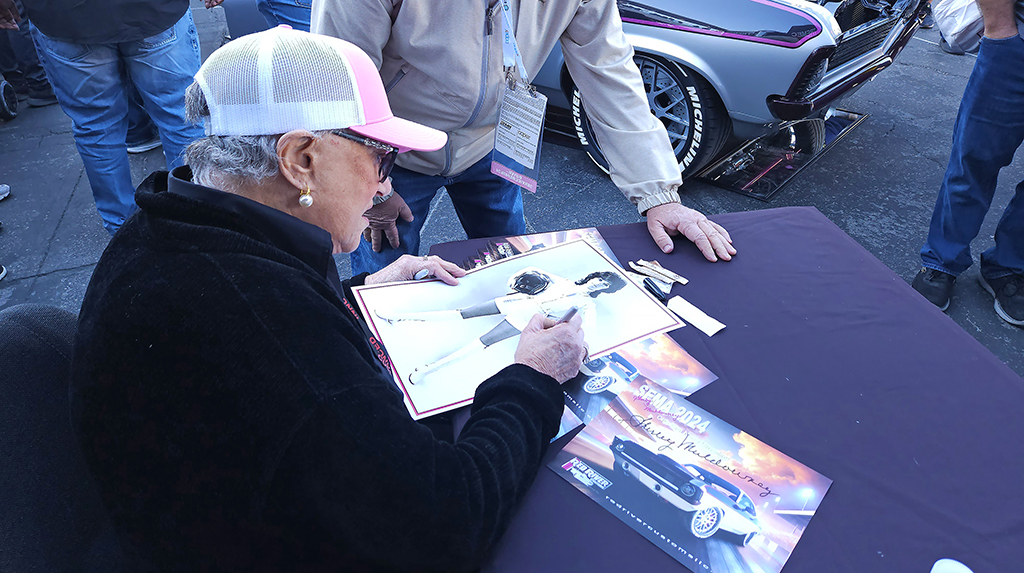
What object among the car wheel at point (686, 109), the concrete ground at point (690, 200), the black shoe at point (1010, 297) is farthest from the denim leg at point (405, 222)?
the black shoe at point (1010, 297)

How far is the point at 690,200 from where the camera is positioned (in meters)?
3.32

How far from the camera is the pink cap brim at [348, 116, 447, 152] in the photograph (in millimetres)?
895

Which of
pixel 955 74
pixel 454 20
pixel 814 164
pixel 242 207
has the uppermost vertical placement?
pixel 454 20

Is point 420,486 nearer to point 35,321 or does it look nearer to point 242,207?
point 242,207

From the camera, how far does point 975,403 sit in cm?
101

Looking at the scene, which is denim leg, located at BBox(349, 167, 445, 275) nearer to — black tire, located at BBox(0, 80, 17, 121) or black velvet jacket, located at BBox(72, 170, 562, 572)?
black velvet jacket, located at BBox(72, 170, 562, 572)

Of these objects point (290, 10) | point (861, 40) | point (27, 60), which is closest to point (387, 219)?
point (290, 10)

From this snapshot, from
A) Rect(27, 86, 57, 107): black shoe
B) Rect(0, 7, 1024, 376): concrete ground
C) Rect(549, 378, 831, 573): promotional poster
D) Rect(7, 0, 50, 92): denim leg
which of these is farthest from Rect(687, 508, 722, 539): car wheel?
Rect(7, 0, 50, 92): denim leg

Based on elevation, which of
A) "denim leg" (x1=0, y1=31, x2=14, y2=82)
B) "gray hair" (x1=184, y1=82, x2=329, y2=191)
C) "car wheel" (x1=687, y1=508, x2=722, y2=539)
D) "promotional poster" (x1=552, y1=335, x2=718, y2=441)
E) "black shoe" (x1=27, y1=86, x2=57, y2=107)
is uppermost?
"gray hair" (x1=184, y1=82, x2=329, y2=191)

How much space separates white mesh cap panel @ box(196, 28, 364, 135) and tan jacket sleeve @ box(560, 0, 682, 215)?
2.82ft

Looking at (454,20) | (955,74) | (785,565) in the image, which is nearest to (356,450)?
(785,565)

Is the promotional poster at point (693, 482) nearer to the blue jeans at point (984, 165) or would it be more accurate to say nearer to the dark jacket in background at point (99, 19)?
the blue jeans at point (984, 165)

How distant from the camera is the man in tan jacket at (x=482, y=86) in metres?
1.28

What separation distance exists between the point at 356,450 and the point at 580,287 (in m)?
0.69
